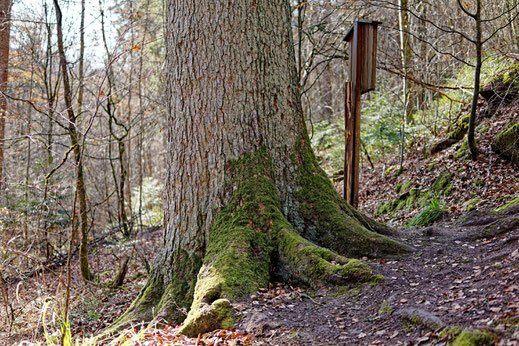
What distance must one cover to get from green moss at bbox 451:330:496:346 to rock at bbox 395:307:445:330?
25 centimetres

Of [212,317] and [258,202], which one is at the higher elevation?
[258,202]

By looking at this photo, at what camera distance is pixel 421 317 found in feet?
8.84

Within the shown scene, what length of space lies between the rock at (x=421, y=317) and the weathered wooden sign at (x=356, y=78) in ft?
11.6

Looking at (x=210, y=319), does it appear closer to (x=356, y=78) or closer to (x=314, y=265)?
(x=314, y=265)

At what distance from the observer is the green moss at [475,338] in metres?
2.16

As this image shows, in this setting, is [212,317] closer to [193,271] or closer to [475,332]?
[193,271]

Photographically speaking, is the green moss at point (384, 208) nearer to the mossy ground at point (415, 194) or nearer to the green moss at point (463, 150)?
the mossy ground at point (415, 194)

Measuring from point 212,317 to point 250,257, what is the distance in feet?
2.59

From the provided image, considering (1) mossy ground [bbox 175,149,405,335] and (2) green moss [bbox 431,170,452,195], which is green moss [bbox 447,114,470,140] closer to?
(2) green moss [bbox 431,170,452,195]

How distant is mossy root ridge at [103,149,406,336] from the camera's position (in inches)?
142

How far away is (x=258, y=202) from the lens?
423 cm

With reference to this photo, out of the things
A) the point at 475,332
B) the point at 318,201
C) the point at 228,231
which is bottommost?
the point at 475,332

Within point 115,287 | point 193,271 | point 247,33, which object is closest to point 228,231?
point 193,271

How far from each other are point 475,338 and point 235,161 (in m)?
2.85
